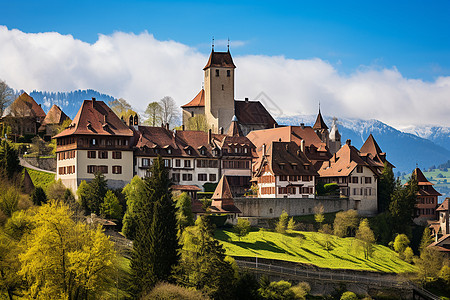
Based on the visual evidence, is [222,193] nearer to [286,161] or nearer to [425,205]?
[286,161]

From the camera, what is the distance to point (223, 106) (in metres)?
123

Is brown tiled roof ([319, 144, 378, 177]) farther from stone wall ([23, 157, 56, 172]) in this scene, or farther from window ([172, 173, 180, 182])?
stone wall ([23, 157, 56, 172])

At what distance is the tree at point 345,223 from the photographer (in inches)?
3516

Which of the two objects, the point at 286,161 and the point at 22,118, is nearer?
the point at 286,161

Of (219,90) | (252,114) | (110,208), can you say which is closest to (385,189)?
(252,114)

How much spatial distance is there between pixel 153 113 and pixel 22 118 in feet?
72.8

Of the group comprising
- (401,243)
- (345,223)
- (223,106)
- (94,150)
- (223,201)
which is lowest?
(401,243)

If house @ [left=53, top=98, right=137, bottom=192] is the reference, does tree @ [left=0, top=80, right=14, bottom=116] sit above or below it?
above

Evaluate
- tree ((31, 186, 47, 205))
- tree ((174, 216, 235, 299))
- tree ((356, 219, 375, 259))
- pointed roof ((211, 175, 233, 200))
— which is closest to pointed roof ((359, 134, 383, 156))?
tree ((356, 219, 375, 259))

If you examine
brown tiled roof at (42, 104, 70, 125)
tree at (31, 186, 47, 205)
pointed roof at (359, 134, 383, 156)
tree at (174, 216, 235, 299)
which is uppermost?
brown tiled roof at (42, 104, 70, 125)

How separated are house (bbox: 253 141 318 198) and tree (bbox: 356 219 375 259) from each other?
8061 mm

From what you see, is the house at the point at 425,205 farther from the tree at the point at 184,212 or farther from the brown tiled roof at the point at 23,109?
the brown tiled roof at the point at 23,109

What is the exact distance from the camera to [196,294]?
5631 centimetres

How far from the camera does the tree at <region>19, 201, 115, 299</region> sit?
5244 cm
